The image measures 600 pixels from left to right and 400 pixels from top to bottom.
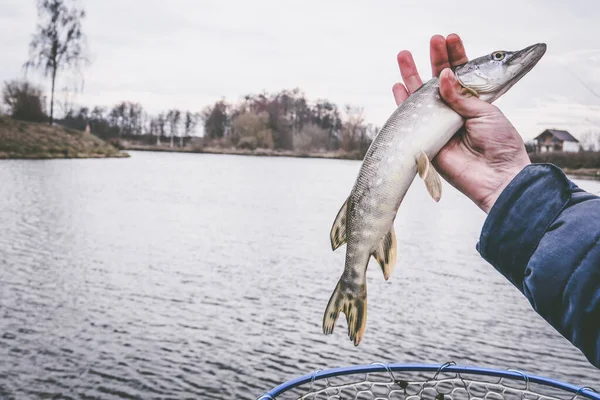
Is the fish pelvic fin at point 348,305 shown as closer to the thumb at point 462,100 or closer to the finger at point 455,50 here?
the thumb at point 462,100

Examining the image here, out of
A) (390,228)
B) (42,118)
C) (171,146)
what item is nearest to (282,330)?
(390,228)

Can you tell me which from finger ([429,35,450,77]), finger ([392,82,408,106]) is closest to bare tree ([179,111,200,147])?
finger ([392,82,408,106])

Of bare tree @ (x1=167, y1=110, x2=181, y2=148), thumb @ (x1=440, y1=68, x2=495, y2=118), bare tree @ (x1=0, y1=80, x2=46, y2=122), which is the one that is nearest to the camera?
thumb @ (x1=440, y1=68, x2=495, y2=118)

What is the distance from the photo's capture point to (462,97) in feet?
7.85

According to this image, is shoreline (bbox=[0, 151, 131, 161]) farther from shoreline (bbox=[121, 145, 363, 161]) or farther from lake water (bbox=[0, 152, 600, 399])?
shoreline (bbox=[121, 145, 363, 161])

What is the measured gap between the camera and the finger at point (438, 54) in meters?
2.67

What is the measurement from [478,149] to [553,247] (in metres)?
0.86

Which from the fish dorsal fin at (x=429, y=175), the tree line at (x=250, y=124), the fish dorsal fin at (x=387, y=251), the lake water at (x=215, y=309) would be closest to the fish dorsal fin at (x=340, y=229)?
the fish dorsal fin at (x=387, y=251)

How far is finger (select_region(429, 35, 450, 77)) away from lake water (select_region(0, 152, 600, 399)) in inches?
245

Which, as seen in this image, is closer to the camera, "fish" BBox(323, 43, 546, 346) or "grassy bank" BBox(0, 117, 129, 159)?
"fish" BBox(323, 43, 546, 346)

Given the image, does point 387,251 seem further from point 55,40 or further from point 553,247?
point 55,40

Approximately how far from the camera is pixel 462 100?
7.85 feet

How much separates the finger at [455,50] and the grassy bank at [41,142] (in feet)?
173

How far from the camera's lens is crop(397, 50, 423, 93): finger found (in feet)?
9.61
